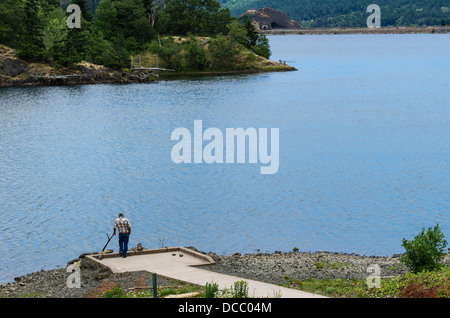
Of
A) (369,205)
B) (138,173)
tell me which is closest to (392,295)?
(369,205)

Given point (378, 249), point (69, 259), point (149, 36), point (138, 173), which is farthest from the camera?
point (149, 36)

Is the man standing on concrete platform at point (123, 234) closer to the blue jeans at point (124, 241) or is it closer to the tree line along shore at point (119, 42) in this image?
the blue jeans at point (124, 241)

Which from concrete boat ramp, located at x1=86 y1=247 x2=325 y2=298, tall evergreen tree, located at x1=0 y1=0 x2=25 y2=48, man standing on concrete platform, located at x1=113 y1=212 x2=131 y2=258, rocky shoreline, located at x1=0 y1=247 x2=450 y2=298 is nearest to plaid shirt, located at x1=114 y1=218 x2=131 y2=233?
man standing on concrete platform, located at x1=113 y1=212 x2=131 y2=258

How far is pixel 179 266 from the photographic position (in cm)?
3139

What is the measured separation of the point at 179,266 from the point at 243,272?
10.8 feet

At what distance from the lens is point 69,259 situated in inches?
1503

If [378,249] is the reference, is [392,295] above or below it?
above

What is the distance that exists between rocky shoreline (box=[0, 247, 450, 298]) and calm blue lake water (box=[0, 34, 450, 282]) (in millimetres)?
3140

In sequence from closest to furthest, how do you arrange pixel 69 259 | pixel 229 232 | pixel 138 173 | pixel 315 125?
pixel 69 259 < pixel 229 232 < pixel 138 173 < pixel 315 125

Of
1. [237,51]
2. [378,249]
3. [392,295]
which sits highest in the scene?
[237,51]

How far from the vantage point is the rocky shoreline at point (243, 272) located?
29.0m

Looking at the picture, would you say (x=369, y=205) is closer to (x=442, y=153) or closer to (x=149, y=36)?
(x=442, y=153)

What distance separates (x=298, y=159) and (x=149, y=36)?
9132 centimetres

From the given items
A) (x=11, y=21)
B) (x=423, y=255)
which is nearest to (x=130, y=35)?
(x=11, y=21)
